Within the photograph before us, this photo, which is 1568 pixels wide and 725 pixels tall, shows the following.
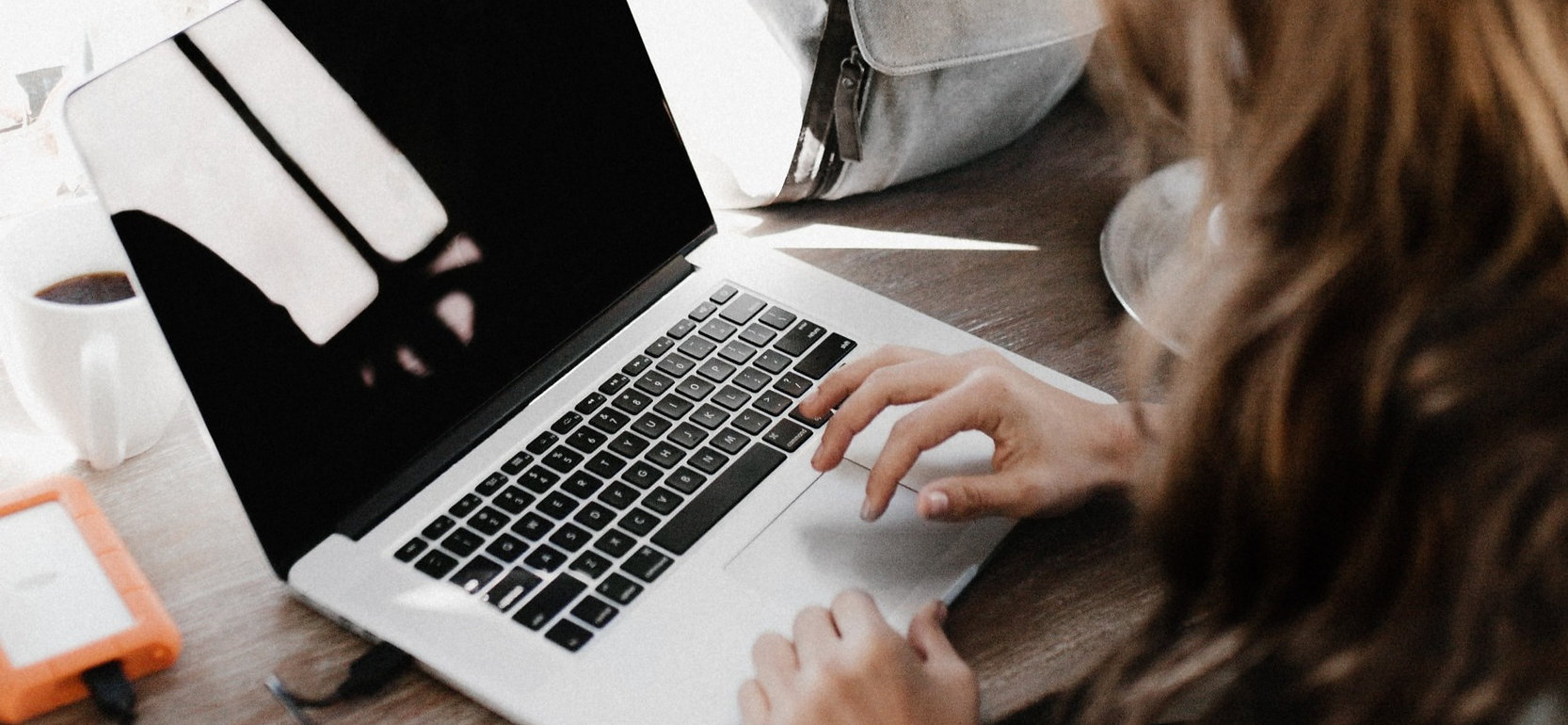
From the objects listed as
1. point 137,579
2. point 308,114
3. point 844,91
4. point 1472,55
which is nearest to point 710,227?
point 844,91

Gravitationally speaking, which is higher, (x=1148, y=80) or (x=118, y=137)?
(x=118, y=137)

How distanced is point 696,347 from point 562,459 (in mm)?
118

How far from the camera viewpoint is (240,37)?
56 centimetres

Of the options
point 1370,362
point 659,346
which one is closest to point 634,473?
point 659,346

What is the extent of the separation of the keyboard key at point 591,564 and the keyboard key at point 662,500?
0.04 meters

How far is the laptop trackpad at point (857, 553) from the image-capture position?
586 millimetres

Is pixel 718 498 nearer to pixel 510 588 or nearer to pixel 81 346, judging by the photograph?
pixel 510 588

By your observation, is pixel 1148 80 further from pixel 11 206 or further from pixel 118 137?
pixel 11 206

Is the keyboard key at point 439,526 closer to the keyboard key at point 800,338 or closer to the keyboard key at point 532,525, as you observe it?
the keyboard key at point 532,525

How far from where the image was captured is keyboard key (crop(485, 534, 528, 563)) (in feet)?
1.92

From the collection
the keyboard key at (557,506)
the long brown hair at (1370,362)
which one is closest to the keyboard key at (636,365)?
the keyboard key at (557,506)

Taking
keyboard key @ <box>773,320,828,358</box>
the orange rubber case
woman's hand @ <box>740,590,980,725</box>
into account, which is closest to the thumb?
woman's hand @ <box>740,590,980,725</box>

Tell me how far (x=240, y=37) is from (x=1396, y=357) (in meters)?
0.51

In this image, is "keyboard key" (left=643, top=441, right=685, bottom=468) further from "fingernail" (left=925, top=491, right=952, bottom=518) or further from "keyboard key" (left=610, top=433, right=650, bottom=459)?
"fingernail" (left=925, top=491, right=952, bottom=518)
